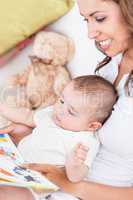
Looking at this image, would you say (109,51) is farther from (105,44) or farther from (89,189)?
(89,189)

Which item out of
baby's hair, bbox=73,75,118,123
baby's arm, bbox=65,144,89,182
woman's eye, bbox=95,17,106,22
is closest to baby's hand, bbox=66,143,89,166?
baby's arm, bbox=65,144,89,182

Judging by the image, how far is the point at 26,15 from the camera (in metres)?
1.75

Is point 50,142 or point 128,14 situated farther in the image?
point 50,142

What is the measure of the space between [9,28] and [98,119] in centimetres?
62

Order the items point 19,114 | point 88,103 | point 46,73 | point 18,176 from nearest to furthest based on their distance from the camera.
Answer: point 18,176 < point 88,103 < point 19,114 < point 46,73

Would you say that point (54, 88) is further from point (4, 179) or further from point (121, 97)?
point (4, 179)

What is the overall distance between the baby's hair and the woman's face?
11 cm

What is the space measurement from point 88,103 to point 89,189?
259mm

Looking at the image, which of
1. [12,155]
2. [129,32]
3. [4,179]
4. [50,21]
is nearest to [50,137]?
[12,155]

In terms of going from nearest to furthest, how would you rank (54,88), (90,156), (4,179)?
(4,179) → (90,156) → (54,88)

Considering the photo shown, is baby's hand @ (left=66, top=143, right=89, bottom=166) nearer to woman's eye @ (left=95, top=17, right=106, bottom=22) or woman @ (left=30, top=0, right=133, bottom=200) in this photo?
woman @ (left=30, top=0, right=133, bottom=200)

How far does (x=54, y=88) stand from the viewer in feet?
5.60

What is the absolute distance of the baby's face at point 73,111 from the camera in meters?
1.38

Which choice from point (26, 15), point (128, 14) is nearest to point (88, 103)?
point (128, 14)
